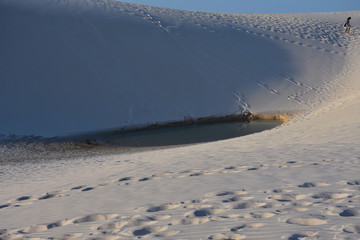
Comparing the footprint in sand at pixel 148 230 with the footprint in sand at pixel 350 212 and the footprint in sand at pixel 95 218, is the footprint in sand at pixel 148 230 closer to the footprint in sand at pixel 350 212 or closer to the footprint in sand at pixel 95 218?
the footprint in sand at pixel 95 218

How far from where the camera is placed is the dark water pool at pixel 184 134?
12578 millimetres

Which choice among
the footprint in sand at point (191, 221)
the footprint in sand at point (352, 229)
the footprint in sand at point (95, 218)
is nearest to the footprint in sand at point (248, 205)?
the footprint in sand at point (191, 221)

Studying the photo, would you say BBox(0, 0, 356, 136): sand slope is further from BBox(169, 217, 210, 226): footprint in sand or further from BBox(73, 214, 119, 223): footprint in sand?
BBox(169, 217, 210, 226): footprint in sand

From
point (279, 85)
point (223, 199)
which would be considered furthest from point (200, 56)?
point (223, 199)

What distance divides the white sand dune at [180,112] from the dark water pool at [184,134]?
0.85 meters

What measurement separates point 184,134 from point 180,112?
6.64ft

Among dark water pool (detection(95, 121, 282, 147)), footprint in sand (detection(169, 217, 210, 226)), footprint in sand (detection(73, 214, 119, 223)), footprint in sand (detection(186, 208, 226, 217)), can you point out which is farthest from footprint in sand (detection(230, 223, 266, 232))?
dark water pool (detection(95, 121, 282, 147))

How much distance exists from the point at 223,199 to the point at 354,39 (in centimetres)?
2044

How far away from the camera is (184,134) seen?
13656 mm

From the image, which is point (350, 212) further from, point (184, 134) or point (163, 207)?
point (184, 134)

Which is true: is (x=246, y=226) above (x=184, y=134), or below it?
below

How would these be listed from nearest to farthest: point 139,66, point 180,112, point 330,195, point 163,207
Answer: point 330,195 < point 163,207 < point 180,112 < point 139,66

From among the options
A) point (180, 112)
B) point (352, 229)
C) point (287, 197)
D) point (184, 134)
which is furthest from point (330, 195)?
point (180, 112)

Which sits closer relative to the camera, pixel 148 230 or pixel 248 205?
pixel 148 230
